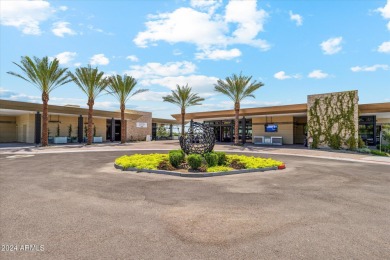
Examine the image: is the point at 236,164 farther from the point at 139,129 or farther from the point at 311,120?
the point at 139,129

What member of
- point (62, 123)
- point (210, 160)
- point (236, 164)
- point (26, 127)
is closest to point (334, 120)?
point (236, 164)

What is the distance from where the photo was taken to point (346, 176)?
39.6ft

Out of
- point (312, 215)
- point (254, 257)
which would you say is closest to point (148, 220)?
point (254, 257)

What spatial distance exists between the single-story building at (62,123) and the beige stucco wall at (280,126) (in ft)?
68.4

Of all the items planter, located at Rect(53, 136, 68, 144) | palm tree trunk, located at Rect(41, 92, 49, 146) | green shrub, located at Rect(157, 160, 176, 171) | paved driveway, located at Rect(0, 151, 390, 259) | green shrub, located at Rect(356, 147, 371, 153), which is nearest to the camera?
paved driveway, located at Rect(0, 151, 390, 259)

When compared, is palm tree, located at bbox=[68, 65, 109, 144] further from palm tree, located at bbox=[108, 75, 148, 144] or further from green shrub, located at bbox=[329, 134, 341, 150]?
green shrub, located at bbox=[329, 134, 341, 150]

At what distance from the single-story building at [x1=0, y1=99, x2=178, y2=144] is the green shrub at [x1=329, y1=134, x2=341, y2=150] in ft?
100

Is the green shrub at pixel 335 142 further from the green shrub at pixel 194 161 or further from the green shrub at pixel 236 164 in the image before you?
the green shrub at pixel 194 161

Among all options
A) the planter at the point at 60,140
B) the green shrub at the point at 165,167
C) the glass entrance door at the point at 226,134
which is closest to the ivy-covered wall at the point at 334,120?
the glass entrance door at the point at 226,134

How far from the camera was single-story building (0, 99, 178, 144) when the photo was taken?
102 ft

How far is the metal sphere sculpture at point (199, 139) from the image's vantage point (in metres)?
14.5

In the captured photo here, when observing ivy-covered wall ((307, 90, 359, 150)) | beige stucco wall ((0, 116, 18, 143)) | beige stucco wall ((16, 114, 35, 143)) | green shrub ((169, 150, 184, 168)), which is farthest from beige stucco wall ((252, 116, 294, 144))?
beige stucco wall ((0, 116, 18, 143))

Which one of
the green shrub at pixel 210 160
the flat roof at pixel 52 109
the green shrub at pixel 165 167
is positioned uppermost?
the flat roof at pixel 52 109

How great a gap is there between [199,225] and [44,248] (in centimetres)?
306
